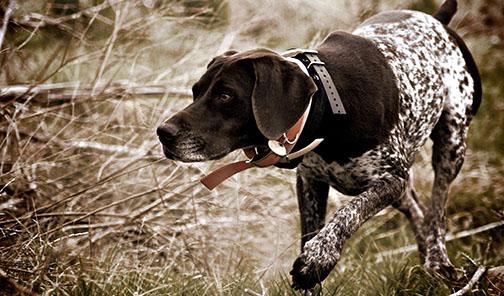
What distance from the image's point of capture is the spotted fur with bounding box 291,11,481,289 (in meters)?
2.66

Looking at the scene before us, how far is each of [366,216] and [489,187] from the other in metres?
2.94

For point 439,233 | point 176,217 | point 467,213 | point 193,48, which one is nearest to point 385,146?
point 439,233

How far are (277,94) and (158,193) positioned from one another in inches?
65.3

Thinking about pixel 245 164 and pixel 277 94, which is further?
pixel 245 164

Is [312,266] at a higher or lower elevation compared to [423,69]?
lower

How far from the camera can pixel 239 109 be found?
261 centimetres

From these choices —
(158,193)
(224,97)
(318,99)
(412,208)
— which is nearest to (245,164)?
(224,97)

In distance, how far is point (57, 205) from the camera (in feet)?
11.0

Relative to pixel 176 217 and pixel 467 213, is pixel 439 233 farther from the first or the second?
pixel 176 217

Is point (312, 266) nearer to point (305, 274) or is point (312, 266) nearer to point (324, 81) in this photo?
point (305, 274)

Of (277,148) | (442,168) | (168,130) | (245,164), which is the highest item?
(168,130)

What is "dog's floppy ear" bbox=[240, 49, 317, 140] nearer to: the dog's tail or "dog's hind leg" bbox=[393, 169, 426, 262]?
"dog's hind leg" bbox=[393, 169, 426, 262]

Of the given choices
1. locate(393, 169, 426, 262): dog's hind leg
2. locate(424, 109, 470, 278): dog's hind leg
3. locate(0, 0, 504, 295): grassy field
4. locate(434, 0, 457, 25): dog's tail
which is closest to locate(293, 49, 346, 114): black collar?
locate(0, 0, 504, 295): grassy field

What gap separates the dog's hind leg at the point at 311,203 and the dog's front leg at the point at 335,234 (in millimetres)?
487
